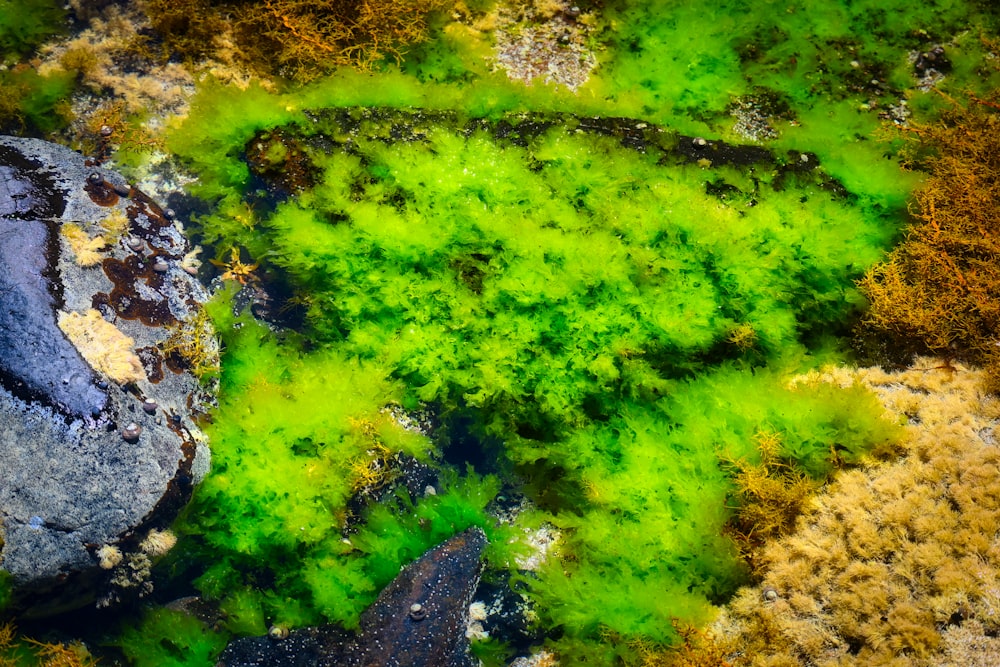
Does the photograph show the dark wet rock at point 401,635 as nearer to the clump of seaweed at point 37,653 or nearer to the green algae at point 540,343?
the green algae at point 540,343

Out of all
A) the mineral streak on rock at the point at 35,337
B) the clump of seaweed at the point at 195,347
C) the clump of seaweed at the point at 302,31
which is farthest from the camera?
the clump of seaweed at the point at 302,31

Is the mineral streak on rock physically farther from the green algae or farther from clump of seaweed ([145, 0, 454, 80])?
clump of seaweed ([145, 0, 454, 80])

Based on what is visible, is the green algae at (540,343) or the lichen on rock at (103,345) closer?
the lichen on rock at (103,345)

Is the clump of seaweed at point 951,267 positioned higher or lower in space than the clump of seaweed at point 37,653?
higher

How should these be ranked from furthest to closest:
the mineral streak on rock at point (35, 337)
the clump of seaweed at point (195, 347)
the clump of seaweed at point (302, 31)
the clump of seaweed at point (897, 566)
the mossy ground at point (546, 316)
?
the clump of seaweed at point (302, 31) < the clump of seaweed at point (195, 347) < the mossy ground at point (546, 316) < the mineral streak on rock at point (35, 337) < the clump of seaweed at point (897, 566)

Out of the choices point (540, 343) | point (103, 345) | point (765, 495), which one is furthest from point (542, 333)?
point (103, 345)

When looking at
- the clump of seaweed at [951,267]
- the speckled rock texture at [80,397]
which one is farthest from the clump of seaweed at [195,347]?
the clump of seaweed at [951,267]
